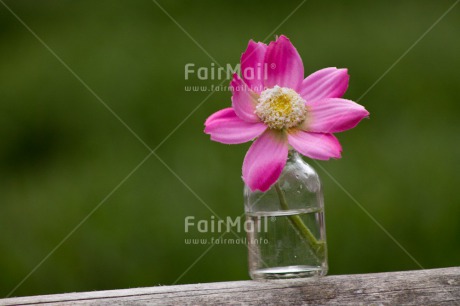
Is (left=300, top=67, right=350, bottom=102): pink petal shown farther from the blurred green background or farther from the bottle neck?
the blurred green background

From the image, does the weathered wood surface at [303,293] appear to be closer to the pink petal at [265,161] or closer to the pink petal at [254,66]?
the pink petal at [265,161]

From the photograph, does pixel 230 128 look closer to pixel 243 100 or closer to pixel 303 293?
pixel 243 100

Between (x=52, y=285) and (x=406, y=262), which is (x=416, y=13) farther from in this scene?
(x=52, y=285)

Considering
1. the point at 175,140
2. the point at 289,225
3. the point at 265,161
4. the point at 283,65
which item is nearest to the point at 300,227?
the point at 289,225

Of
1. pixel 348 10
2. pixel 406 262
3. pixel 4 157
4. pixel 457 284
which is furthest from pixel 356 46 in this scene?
pixel 457 284

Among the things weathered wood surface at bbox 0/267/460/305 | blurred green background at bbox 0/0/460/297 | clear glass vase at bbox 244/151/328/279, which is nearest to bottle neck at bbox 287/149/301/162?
clear glass vase at bbox 244/151/328/279

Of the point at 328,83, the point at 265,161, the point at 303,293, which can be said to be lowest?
the point at 303,293

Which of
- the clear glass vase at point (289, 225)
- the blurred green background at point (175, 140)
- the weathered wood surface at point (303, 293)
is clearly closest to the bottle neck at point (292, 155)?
the clear glass vase at point (289, 225)
